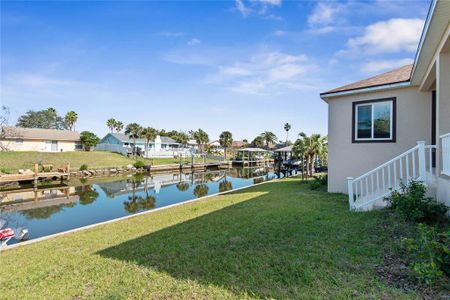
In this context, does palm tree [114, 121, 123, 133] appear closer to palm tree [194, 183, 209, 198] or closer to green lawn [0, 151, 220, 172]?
green lawn [0, 151, 220, 172]

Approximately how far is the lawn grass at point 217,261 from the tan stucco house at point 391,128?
1522 mm

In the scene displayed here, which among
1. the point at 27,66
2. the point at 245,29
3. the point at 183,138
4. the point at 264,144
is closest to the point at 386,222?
the point at 245,29

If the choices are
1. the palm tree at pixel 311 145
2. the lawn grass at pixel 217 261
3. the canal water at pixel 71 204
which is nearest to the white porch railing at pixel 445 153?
the lawn grass at pixel 217 261

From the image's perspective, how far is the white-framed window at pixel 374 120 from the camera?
8875mm

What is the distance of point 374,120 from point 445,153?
4.31 metres

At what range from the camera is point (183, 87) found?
2188 centimetres

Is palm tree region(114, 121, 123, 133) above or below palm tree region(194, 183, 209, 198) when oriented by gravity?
above

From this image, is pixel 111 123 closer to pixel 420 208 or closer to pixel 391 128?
pixel 391 128

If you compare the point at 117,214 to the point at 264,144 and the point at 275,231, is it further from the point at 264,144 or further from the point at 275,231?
the point at 264,144

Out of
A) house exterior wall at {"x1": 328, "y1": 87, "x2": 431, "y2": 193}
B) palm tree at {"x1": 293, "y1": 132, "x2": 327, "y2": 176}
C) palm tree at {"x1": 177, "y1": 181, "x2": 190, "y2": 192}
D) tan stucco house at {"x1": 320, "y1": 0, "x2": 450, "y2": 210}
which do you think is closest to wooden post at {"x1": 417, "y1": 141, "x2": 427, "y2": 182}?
tan stucco house at {"x1": 320, "y1": 0, "x2": 450, "y2": 210}

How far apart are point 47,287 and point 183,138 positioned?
57.5 m

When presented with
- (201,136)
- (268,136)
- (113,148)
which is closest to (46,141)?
(113,148)

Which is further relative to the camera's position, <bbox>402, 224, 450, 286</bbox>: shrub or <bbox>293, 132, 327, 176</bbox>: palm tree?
<bbox>293, 132, 327, 176</bbox>: palm tree

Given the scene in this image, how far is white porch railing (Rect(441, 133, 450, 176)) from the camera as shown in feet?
16.3
